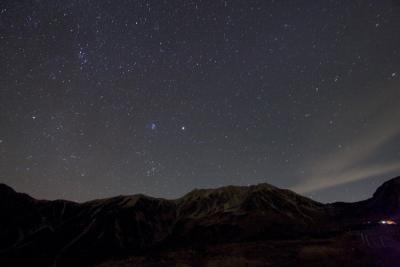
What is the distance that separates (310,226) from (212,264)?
2821cm

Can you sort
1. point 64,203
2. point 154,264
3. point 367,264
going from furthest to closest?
1. point 64,203
2. point 154,264
3. point 367,264

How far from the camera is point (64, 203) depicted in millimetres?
53969

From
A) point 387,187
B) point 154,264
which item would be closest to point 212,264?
point 154,264

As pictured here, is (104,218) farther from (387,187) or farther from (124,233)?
(387,187)

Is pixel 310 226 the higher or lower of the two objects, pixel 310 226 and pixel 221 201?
the lower

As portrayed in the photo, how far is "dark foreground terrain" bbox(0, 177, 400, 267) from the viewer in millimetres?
25766

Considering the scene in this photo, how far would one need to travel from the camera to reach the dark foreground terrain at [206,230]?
25766 mm

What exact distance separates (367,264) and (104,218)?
42.6 metres

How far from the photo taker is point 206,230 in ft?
153

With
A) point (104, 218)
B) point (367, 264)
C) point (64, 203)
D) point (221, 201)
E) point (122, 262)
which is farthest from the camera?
point (221, 201)

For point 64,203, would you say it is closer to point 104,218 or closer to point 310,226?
point 104,218

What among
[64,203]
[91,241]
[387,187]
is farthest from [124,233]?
[387,187]

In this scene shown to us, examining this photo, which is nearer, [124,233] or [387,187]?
[124,233]

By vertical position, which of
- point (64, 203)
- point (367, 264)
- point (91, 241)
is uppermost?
point (64, 203)
